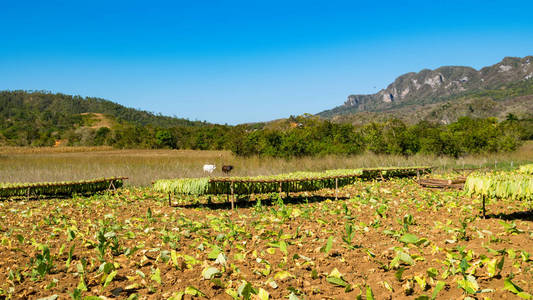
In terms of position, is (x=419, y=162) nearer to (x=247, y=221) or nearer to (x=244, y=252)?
(x=247, y=221)

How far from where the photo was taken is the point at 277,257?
452 cm

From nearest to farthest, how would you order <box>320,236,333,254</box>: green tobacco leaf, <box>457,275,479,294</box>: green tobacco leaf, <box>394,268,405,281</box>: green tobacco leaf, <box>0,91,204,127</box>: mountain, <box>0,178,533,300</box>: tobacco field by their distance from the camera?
<box>457,275,479,294</box>: green tobacco leaf, <box>0,178,533,300</box>: tobacco field, <box>394,268,405,281</box>: green tobacco leaf, <box>320,236,333,254</box>: green tobacco leaf, <box>0,91,204,127</box>: mountain

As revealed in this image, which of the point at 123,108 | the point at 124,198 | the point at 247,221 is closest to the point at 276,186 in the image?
the point at 247,221

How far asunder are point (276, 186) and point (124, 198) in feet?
15.4

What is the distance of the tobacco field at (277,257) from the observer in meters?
3.41

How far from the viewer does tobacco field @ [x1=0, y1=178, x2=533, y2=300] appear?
341 cm

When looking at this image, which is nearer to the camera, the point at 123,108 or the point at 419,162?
the point at 419,162

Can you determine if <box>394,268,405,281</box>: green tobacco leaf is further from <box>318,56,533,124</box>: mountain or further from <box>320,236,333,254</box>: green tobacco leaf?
<box>318,56,533,124</box>: mountain

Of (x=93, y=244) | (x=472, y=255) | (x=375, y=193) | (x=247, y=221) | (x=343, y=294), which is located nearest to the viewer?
(x=343, y=294)

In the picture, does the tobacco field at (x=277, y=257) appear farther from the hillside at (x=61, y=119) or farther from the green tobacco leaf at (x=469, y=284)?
the hillside at (x=61, y=119)

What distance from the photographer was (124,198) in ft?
35.4

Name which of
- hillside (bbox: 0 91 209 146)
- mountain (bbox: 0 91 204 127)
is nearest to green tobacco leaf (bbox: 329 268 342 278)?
hillside (bbox: 0 91 209 146)

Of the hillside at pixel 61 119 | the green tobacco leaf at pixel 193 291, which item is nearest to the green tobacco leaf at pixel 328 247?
the green tobacco leaf at pixel 193 291

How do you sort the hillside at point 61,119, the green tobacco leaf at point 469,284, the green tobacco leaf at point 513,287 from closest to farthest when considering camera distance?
the green tobacco leaf at point 513,287
the green tobacco leaf at point 469,284
the hillside at point 61,119
